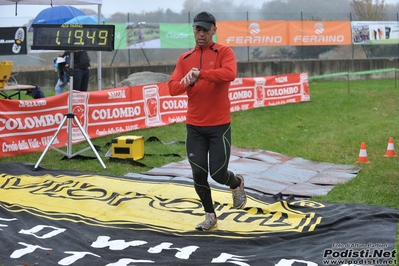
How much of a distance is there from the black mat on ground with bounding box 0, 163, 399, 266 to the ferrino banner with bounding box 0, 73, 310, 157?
3.15m

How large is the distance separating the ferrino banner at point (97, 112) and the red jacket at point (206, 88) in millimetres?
6030

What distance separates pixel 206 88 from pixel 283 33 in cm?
2407

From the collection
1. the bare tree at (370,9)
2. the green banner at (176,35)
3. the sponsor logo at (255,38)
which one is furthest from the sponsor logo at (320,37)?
the bare tree at (370,9)

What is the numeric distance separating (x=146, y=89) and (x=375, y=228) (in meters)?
9.35

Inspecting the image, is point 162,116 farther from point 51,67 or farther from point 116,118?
point 51,67

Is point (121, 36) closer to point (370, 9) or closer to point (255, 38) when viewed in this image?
point (255, 38)

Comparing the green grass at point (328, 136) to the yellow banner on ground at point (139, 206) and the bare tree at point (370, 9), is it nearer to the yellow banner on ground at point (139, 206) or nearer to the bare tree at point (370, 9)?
the yellow banner on ground at point (139, 206)

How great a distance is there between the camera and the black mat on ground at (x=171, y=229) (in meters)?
5.96

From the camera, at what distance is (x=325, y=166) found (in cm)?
1140

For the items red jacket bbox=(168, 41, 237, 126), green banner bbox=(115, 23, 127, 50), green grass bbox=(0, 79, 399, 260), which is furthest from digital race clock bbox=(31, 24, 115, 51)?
green banner bbox=(115, 23, 127, 50)

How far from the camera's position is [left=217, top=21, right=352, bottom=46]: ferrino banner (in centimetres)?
2894

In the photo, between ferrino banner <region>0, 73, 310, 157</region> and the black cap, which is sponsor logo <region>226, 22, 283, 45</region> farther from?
the black cap

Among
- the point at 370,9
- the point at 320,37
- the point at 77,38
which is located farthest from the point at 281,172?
the point at 370,9

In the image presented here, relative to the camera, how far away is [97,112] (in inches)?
547
